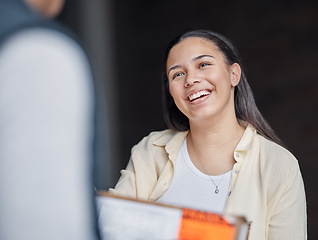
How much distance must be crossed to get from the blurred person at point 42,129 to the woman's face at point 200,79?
0.79 metres

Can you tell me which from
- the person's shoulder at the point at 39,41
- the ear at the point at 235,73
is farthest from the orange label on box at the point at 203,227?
the ear at the point at 235,73

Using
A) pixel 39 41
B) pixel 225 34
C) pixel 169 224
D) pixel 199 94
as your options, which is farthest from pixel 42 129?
pixel 225 34

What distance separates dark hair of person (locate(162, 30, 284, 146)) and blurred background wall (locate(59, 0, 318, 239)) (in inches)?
75.4

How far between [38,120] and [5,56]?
0.29 feet

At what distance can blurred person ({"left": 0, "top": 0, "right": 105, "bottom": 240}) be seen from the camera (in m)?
0.56

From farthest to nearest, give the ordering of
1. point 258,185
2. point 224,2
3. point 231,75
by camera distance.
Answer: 1. point 224,2
2. point 231,75
3. point 258,185

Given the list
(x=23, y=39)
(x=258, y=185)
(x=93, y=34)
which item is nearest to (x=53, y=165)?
(x=23, y=39)

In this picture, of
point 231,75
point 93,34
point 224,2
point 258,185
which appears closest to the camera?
point 258,185

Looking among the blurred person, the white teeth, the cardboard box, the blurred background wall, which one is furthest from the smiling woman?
the blurred background wall

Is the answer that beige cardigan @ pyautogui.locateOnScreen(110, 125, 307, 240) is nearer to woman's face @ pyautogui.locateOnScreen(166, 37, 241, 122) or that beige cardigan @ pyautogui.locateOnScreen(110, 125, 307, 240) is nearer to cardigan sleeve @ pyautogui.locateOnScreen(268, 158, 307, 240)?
cardigan sleeve @ pyautogui.locateOnScreen(268, 158, 307, 240)

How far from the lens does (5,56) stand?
22.1 inches

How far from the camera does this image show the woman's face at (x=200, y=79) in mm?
1352

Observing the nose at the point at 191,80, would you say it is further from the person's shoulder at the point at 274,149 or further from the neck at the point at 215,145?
the person's shoulder at the point at 274,149

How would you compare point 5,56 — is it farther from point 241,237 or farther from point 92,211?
point 241,237
